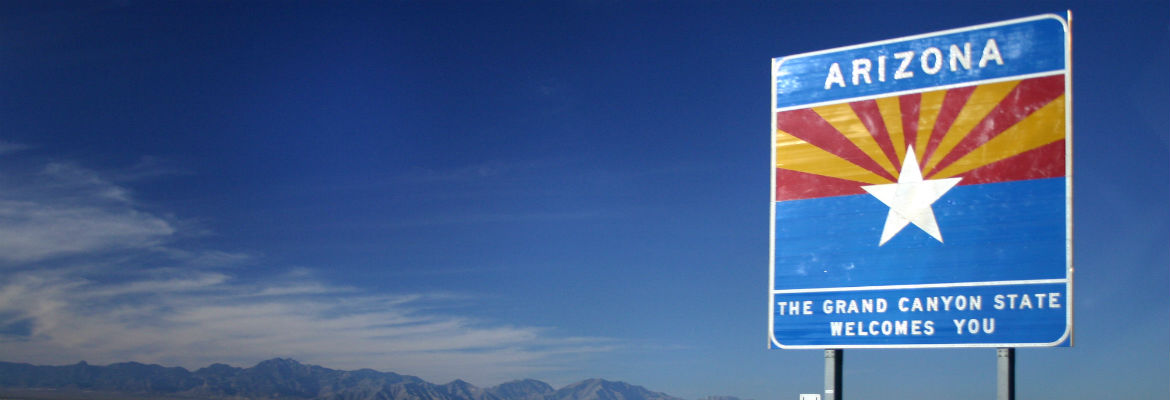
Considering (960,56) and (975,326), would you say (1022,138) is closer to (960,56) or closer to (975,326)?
(960,56)

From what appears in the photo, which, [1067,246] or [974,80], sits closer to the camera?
[1067,246]

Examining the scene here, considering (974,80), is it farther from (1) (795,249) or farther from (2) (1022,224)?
(1) (795,249)

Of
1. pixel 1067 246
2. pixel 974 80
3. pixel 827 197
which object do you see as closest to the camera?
pixel 1067 246

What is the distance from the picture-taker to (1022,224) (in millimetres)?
13781

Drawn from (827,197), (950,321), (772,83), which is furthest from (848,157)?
(950,321)

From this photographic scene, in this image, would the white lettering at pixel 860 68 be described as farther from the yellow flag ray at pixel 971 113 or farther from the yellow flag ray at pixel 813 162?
the yellow flag ray at pixel 971 113

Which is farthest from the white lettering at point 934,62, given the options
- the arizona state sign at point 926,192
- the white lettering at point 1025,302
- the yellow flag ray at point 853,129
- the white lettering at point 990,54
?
the white lettering at point 1025,302

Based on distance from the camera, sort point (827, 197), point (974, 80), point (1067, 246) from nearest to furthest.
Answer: point (1067, 246)
point (974, 80)
point (827, 197)

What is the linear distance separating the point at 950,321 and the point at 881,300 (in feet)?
3.11

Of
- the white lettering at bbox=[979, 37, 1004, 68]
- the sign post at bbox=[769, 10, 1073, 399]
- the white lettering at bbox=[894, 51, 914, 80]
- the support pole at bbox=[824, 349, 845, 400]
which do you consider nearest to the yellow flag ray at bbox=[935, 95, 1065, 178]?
the sign post at bbox=[769, 10, 1073, 399]

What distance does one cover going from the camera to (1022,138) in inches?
552

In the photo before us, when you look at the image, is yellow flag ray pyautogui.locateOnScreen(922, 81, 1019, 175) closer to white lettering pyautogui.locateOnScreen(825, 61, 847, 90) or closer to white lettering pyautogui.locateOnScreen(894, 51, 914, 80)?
white lettering pyautogui.locateOnScreen(894, 51, 914, 80)

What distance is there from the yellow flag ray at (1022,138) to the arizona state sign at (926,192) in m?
0.02

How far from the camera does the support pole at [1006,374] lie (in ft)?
44.5
